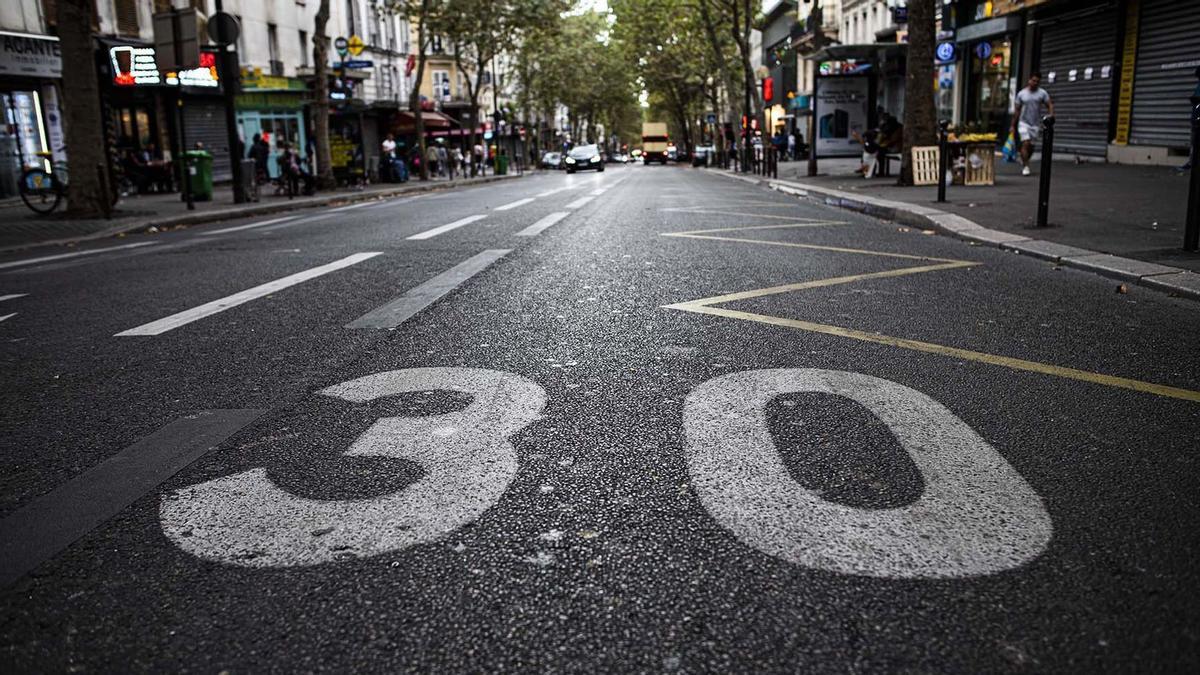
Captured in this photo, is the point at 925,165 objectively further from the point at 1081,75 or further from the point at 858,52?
the point at 1081,75

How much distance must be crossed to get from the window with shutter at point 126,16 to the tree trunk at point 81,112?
15.2 m

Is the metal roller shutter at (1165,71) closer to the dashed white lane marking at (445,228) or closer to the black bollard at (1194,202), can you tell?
the black bollard at (1194,202)

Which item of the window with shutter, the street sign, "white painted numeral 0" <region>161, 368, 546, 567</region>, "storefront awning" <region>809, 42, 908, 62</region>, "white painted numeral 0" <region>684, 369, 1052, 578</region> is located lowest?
"white painted numeral 0" <region>684, 369, 1052, 578</region>

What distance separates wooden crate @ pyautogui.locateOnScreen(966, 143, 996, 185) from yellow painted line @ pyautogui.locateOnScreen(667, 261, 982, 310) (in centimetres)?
955

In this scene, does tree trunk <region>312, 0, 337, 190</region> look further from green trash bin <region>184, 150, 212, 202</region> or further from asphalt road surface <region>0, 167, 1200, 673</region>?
asphalt road surface <region>0, 167, 1200, 673</region>

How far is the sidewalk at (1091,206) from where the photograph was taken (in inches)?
315

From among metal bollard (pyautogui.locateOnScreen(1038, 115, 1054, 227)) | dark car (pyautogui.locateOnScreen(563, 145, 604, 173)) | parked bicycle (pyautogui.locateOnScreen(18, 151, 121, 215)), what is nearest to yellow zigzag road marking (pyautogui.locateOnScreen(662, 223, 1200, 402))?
metal bollard (pyautogui.locateOnScreen(1038, 115, 1054, 227))

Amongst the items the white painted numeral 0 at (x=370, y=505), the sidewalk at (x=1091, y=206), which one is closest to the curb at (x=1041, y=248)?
the sidewalk at (x=1091, y=206)

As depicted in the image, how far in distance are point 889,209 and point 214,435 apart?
11179 mm

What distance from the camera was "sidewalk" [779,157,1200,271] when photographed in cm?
801

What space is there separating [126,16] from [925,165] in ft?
80.9

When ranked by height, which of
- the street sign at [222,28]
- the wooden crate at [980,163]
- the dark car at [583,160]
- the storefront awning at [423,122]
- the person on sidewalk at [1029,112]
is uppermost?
the street sign at [222,28]

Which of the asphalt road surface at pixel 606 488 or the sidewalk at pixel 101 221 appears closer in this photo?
the asphalt road surface at pixel 606 488

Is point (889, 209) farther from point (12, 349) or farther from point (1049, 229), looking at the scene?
point (12, 349)
